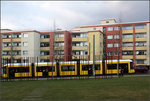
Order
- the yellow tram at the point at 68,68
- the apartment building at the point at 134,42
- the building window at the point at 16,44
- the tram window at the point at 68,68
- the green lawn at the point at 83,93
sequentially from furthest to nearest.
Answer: the building window at the point at 16,44 → the apartment building at the point at 134,42 → the tram window at the point at 68,68 → the yellow tram at the point at 68,68 → the green lawn at the point at 83,93

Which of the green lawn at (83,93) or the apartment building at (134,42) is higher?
the apartment building at (134,42)

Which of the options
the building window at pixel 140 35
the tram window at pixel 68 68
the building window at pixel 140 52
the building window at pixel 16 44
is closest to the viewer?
the tram window at pixel 68 68

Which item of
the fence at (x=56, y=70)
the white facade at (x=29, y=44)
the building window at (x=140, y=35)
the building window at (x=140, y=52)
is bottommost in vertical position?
the fence at (x=56, y=70)

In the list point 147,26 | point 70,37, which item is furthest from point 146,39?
point 70,37

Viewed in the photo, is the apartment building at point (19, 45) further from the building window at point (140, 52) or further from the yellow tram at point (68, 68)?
the building window at point (140, 52)

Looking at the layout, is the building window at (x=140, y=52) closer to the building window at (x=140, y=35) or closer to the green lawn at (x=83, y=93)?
the building window at (x=140, y=35)

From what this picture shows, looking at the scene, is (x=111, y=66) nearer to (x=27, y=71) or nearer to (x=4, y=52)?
(x=27, y=71)

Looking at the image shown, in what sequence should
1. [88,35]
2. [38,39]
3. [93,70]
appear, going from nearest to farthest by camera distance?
1. [93,70]
2. [88,35]
3. [38,39]

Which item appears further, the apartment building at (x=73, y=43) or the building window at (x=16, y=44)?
the building window at (x=16, y=44)

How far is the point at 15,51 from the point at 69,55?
16.0 metres

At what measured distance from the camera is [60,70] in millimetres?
25141

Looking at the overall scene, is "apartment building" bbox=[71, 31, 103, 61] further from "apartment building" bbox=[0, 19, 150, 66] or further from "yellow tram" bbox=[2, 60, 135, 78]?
"yellow tram" bbox=[2, 60, 135, 78]

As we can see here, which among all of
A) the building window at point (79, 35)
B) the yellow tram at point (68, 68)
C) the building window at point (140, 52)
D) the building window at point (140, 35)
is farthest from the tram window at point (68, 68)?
the building window at point (140, 35)

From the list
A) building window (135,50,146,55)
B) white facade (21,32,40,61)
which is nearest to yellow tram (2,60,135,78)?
white facade (21,32,40,61)
